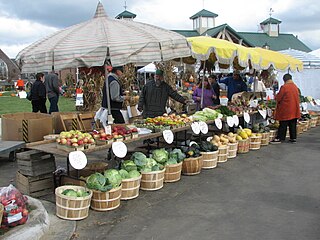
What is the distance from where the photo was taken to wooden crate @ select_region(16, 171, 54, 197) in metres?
5.19

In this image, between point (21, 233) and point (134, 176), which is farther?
point (134, 176)

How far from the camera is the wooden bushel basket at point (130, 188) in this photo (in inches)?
196

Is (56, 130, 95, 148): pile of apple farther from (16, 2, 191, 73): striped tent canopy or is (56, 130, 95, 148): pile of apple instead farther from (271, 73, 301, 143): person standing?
(271, 73, 301, 143): person standing

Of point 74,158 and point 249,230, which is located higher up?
point 74,158

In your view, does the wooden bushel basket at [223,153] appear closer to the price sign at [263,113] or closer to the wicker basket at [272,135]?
the wicker basket at [272,135]

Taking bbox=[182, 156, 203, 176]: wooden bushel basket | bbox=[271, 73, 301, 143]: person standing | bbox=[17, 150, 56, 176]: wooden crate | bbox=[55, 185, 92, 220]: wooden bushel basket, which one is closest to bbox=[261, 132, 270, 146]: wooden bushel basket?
bbox=[271, 73, 301, 143]: person standing

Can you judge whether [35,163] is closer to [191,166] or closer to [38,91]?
[191,166]

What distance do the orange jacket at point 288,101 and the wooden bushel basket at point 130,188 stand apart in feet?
17.8

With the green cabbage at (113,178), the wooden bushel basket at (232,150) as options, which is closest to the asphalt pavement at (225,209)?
the green cabbage at (113,178)

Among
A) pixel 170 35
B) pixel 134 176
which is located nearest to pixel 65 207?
pixel 134 176

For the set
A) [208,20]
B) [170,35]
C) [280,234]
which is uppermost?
[208,20]

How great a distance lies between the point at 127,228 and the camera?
13.7 ft

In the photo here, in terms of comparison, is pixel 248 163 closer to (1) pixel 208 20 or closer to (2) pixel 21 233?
(2) pixel 21 233

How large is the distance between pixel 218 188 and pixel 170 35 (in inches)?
101
